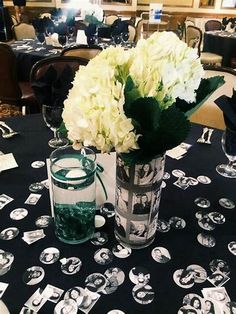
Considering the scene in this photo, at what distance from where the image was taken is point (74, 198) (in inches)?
28.9

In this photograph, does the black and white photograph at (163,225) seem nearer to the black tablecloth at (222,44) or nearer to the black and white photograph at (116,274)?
the black and white photograph at (116,274)

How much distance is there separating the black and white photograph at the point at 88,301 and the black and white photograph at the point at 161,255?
0.55 feet

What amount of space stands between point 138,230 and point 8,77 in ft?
7.46

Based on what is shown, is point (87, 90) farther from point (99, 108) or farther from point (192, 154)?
point (192, 154)

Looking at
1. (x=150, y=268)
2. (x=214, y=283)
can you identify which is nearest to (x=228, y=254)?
(x=214, y=283)

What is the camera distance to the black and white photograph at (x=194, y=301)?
2.07ft

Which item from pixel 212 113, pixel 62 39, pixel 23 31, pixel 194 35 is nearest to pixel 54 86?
pixel 212 113

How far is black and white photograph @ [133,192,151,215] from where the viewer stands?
2.24ft

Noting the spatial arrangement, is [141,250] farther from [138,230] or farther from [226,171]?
[226,171]

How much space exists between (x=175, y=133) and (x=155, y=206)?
23 cm

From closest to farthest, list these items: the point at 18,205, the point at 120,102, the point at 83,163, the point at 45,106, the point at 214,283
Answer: the point at 120,102
the point at 214,283
the point at 83,163
the point at 18,205
the point at 45,106

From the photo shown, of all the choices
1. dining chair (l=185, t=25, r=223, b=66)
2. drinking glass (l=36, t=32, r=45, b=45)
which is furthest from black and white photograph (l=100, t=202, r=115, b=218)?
dining chair (l=185, t=25, r=223, b=66)

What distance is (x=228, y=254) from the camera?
0.75 meters

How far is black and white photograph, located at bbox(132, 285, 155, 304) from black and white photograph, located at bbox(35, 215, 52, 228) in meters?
0.30
